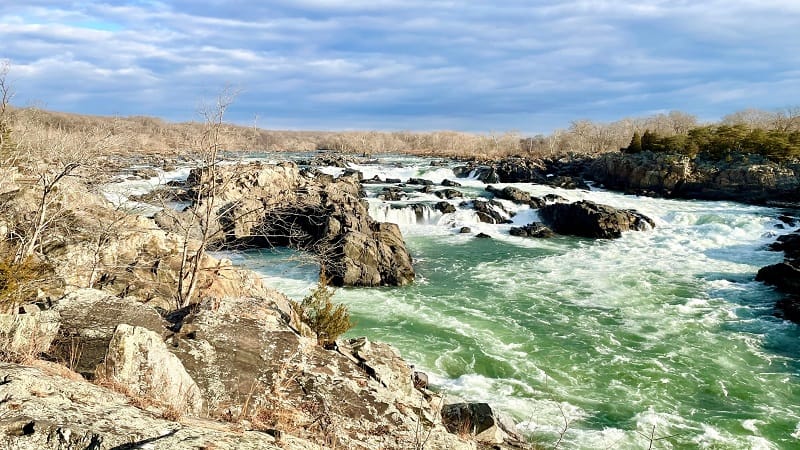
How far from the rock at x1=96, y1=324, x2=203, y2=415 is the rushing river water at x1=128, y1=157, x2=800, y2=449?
3687mm

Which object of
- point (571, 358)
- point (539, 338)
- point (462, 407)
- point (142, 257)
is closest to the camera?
point (462, 407)

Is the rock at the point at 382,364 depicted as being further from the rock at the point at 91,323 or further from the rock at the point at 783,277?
the rock at the point at 783,277

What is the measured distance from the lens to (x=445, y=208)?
33.0 m

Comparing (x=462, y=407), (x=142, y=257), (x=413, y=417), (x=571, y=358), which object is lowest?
(x=571, y=358)

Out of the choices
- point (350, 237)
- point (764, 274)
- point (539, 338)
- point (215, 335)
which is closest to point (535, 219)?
point (764, 274)

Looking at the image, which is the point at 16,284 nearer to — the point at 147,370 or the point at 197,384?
the point at 147,370

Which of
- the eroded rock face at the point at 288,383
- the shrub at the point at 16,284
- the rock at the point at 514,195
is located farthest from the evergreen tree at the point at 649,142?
the shrub at the point at 16,284

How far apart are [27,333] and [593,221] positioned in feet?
97.3

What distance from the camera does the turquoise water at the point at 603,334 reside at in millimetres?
10406

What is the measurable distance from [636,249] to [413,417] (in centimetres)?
2399

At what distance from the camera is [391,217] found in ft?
105

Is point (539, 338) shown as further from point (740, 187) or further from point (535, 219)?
point (740, 187)

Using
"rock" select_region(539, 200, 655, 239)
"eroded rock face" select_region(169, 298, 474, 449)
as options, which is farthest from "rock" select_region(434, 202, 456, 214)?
"eroded rock face" select_region(169, 298, 474, 449)

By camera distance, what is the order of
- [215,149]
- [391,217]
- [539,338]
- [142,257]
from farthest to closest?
[391,217]
[539,338]
[142,257]
[215,149]
